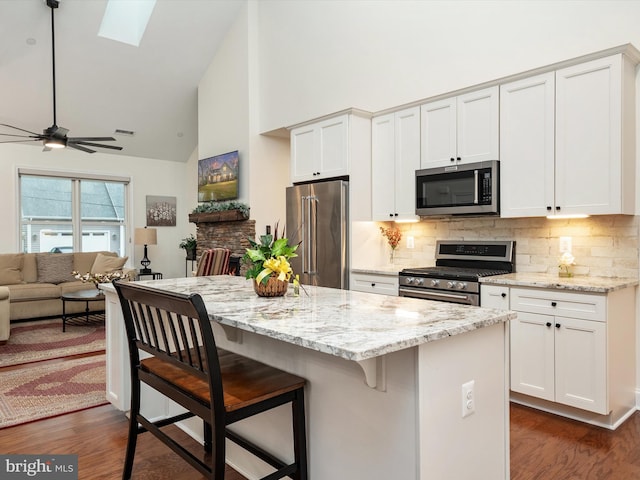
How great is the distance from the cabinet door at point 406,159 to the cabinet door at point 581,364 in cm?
169

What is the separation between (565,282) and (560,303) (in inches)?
5.6

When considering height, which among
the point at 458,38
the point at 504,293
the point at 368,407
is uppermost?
the point at 458,38

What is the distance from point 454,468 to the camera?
156 cm

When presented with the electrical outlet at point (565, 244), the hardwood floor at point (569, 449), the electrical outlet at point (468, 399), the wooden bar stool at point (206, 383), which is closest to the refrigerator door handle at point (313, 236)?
the electrical outlet at point (565, 244)

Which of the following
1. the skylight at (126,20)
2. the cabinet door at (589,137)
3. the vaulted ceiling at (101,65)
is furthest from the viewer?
the skylight at (126,20)

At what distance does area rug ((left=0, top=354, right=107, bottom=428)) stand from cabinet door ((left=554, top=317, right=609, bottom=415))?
3.12 meters

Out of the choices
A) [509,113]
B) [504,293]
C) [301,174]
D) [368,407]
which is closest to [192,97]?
[301,174]

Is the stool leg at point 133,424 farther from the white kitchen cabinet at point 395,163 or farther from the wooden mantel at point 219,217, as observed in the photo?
the wooden mantel at point 219,217

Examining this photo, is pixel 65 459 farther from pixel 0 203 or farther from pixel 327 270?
pixel 0 203

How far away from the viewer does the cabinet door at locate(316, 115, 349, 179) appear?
4.48m

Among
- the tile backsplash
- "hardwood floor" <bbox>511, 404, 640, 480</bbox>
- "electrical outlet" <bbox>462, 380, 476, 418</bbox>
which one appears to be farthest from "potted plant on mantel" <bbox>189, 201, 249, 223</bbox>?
"electrical outlet" <bbox>462, 380, 476, 418</bbox>

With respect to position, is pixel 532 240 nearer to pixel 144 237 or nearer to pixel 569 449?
pixel 569 449

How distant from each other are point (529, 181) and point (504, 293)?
0.86 metres

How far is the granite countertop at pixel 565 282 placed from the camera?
2775 mm
